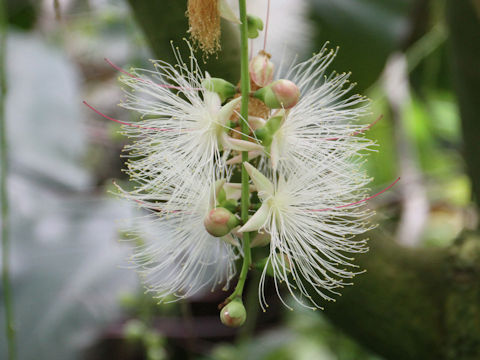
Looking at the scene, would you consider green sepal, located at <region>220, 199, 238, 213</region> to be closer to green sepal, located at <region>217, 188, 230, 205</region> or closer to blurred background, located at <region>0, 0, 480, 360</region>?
green sepal, located at <region>217, 188, 230, 205</region>

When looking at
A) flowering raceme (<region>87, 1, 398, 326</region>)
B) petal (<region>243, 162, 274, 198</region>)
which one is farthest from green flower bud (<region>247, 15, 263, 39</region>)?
petal (<region>243, 162, 274, 198</region>)

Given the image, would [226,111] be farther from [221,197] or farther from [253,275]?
[253,275]

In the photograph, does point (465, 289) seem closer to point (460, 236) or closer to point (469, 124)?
point (460, 236)

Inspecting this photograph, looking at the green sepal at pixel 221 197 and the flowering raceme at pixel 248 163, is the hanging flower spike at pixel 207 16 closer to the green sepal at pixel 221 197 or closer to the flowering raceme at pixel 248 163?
the flowering raceme at pixel 248 163

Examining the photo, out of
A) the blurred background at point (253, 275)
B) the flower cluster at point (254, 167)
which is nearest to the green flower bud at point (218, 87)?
the flower cluster at point (254, 167)

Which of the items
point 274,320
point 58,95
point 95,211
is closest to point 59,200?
point 95,211
